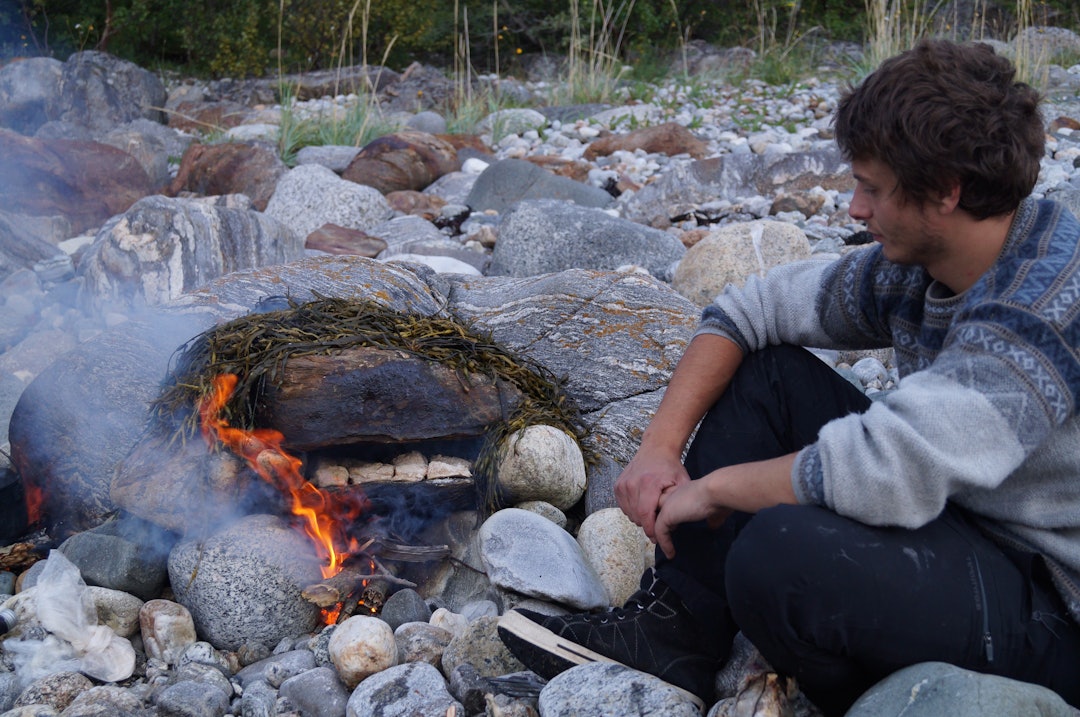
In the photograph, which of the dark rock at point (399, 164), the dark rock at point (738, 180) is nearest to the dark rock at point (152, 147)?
the dark rock at point (399, 164)

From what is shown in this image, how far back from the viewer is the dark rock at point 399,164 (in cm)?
953

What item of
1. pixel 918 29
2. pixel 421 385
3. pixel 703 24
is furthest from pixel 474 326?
pixel 703 24

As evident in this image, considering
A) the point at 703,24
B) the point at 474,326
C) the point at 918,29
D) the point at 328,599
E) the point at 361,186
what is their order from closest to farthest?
the point at 328,599 < the point at 474,326 < the point at 361,186 < the point at 918,29 < the point at 703,24

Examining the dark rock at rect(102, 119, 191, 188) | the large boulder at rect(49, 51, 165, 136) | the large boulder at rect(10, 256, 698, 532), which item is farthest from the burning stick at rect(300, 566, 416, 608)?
the large boulder at rect(49, 51, 165, 136)

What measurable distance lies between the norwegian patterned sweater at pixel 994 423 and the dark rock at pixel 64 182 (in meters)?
8.25

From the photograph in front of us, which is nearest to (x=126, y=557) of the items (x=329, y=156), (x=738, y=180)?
(x=738, y=180)

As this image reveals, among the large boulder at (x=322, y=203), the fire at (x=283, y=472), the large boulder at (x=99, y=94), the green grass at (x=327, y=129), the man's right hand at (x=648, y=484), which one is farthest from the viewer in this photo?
the large boulder at (x=99, y=94)

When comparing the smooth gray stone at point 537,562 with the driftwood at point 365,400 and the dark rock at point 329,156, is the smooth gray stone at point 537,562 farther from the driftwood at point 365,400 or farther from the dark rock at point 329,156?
the dark rock at point 329,156

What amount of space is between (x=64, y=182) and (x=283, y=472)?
6753mm

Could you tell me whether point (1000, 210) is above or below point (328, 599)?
above

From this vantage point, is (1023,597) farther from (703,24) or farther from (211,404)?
(703,24)

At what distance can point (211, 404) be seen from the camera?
3.37 metres

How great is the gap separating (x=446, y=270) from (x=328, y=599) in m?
3.15

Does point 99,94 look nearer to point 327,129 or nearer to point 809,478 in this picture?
point 327,129
